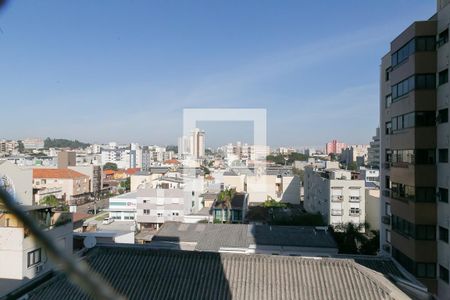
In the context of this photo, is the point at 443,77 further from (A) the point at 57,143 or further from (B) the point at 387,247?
(A) the point at 57,143

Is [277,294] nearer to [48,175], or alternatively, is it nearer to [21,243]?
[21,243]

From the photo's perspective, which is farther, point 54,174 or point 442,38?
point 54,174

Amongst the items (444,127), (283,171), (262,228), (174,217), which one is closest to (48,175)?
(174,217)

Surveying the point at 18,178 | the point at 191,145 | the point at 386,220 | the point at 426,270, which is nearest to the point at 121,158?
the point at 191,145

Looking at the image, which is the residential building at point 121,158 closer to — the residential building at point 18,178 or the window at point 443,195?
the residential building at point 18,178

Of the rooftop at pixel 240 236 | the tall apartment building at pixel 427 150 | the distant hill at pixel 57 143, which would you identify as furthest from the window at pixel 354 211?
the distant hill at pixel 57 143
